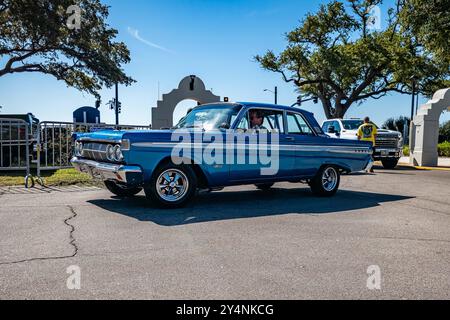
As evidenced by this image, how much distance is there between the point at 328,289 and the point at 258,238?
5.47ft

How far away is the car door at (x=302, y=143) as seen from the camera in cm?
792

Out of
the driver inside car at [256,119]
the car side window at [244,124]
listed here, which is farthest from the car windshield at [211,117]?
the driver inside car at [256,119]

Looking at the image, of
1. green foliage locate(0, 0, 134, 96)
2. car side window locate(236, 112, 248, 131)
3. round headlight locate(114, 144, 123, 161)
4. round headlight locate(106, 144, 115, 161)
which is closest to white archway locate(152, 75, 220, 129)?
green foliage locate(0, 0, 134, 96)

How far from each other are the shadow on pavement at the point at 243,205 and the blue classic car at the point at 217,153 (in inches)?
12.5

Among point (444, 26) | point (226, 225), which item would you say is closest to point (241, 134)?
point (226, 225)

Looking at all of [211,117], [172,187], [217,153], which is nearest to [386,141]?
[211,117]

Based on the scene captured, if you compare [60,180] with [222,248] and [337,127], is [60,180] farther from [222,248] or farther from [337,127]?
[337,127]

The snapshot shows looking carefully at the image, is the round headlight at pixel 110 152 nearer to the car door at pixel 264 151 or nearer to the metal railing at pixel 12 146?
the car door at pixel 264 151

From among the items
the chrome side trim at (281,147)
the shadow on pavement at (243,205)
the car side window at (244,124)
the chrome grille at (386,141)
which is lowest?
the shadow on pavement at (243,205)

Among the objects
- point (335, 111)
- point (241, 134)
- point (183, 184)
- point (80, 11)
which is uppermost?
point (80, 11)

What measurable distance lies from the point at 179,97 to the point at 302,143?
12788mm

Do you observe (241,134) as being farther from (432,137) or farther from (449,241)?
(432,137)

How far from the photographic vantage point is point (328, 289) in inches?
130

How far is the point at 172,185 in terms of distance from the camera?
21.6ft
